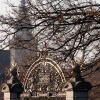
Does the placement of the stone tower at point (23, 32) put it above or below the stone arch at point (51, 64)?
above

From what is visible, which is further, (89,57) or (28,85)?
(89,57)

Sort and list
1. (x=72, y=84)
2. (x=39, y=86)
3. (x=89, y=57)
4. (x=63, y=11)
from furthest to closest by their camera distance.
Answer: (x=89, y=57), (x=63, y=11), (x=39, y=86), (x=72, y=84)

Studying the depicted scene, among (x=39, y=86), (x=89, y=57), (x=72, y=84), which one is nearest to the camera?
(x=72, y=84)

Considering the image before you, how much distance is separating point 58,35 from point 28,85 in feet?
9.34

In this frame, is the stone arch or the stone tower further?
the stone tower

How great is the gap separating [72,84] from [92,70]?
577 centimetres

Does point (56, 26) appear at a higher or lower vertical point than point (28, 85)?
higher

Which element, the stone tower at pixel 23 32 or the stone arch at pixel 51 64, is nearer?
the stone arch at pixel 51 64

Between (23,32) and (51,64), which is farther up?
(23,32)

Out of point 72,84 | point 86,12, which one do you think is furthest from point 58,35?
point 72,84

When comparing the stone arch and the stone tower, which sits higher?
the stone tower

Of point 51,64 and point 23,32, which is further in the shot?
point 23,32

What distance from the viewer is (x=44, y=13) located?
850 inches

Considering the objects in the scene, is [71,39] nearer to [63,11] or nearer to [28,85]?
[63,11]
